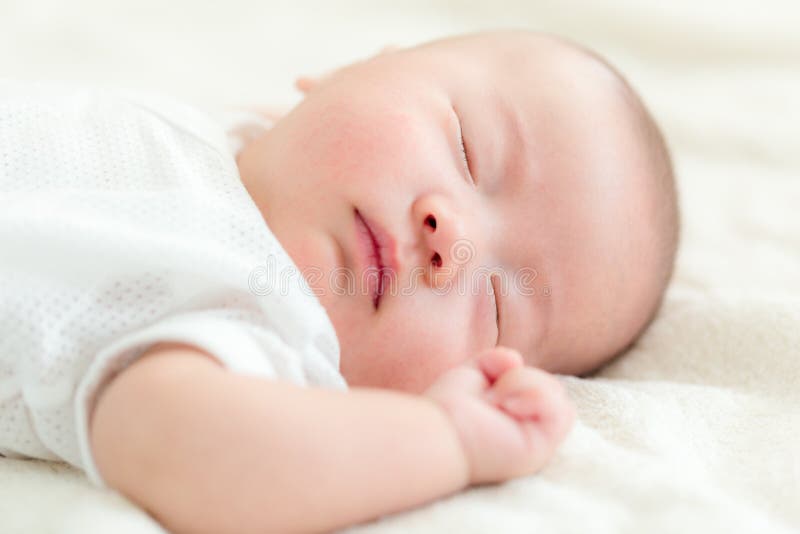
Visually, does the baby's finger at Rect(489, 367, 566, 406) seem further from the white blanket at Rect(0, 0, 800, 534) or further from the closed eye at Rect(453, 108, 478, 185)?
the closed eye at Rect(453, 108, 478, 185)

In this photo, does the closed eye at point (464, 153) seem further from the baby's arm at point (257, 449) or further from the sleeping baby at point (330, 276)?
the baby's arm at point (257, 449)

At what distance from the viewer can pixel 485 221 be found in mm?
1223

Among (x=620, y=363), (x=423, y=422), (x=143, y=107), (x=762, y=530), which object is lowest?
(x=620, y=363)

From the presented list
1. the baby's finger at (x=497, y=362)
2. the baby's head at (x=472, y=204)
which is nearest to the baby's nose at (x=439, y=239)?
the baby's head at (x=472, y=204)

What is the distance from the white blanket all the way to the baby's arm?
1.5 inches

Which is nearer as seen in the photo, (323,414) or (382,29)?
(323,414)

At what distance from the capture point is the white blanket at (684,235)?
0.94m

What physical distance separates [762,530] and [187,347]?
1.93 ft

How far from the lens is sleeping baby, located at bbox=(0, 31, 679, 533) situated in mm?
881

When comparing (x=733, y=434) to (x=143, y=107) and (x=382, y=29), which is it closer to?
(x=143, y=107)

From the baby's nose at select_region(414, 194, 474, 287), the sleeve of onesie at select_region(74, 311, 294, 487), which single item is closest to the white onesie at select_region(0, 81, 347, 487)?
the sleeve of onesie at select_region(74, 311, 294, 487)

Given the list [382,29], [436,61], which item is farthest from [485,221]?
[382,29]

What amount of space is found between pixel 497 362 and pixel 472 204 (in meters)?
0.26

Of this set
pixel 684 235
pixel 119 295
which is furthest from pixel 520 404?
pixel 684 235
